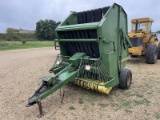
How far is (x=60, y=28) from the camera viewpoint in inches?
171

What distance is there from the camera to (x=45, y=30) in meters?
40.9

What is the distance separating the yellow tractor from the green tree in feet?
113

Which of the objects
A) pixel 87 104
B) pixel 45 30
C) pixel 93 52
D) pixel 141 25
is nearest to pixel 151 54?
pixel 141 25

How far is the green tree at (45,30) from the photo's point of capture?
134 feet

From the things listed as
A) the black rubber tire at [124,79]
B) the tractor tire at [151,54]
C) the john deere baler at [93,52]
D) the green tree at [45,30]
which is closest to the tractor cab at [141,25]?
the tractor tire at [151,54]

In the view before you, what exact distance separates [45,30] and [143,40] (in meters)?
35.3

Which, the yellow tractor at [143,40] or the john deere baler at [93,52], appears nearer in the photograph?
the john deere baler at [93,52]

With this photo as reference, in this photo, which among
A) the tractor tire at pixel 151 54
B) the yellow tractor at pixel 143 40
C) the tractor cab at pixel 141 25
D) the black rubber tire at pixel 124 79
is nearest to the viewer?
the black rubber tire at pixel 124 79

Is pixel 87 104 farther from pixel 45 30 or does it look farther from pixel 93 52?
pixel 45 30

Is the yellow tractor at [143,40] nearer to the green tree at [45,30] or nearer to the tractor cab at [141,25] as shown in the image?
the tractor cab at [141,25]

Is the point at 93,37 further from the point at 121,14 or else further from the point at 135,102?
the point at 135,102

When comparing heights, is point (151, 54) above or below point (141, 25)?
below

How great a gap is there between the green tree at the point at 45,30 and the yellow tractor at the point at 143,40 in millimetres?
34388

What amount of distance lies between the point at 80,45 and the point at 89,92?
1237 millimetres
